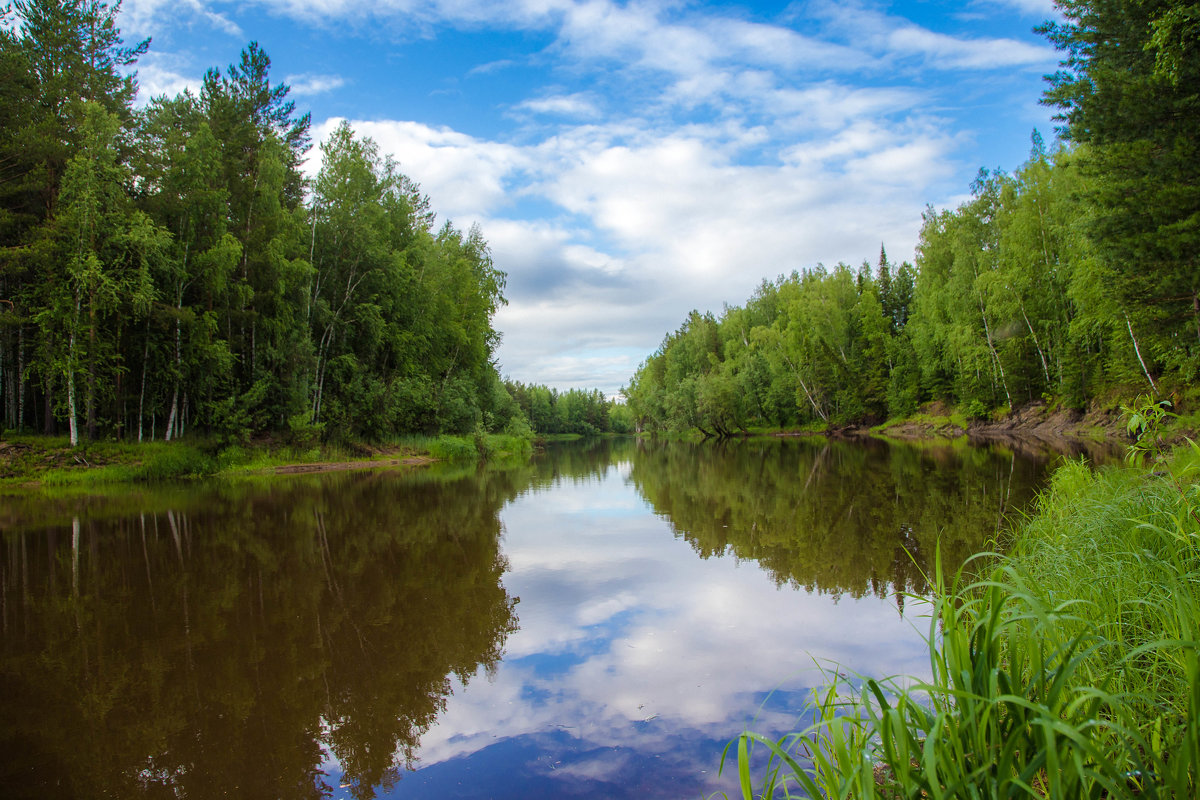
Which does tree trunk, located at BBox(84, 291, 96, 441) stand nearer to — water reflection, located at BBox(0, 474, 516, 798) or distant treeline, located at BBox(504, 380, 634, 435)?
water reflection, located at BBox(0, 474, 516, 798)

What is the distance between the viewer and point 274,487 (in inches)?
666

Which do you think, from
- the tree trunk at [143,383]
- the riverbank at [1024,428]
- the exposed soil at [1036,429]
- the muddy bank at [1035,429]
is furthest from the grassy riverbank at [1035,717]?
the tree trunk at [143,383]

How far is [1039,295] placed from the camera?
3102 cm

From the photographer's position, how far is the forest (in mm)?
18250

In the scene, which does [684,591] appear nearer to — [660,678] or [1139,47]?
[660,678]

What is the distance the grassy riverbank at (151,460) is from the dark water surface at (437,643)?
8337 mm

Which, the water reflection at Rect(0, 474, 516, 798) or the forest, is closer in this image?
the water reflection at Rect(0, 474, 516, 798)

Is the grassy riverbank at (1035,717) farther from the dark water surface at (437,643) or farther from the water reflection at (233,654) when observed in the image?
the water reflection at (233,654)

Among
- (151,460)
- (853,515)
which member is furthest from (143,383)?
(853,515)

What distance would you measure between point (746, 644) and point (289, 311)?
23.1 meters

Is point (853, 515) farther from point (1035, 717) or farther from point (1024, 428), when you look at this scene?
point (1024, 428)

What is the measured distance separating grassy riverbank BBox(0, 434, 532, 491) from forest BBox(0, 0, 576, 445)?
0.78 metres

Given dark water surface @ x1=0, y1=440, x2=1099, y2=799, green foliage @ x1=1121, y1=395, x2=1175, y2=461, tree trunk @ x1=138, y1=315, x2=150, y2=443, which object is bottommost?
dark water surface @ x1=0, y1=440, x2=1099, y2=799

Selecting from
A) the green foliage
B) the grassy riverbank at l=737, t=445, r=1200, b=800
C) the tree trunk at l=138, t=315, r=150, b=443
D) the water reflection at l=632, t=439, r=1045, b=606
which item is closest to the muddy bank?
the water reflection at l=632, t=439, r=1045, b=606
